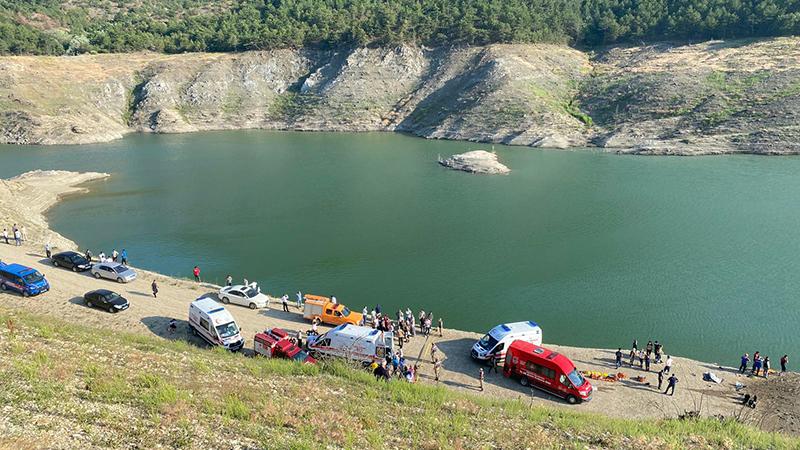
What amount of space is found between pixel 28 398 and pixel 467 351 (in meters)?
20.4

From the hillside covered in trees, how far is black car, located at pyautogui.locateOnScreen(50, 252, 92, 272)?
366ft

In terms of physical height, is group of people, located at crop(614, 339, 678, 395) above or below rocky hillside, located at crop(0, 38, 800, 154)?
below

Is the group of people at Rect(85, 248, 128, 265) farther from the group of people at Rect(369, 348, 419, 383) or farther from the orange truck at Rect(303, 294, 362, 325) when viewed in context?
the group of people at Rect(369, 348, 419, 383)

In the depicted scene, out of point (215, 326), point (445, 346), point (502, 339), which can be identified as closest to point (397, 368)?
point (445, 346)

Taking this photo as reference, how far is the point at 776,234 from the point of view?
4909 cm

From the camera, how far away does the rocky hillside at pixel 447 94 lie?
91062 millimetres

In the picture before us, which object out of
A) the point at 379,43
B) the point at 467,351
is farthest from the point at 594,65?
the point at 467,351

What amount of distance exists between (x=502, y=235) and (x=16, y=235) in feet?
135

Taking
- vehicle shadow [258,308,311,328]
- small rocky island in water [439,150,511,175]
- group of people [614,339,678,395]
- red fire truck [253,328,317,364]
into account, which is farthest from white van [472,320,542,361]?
small rocky island in water [439,150,511,175]

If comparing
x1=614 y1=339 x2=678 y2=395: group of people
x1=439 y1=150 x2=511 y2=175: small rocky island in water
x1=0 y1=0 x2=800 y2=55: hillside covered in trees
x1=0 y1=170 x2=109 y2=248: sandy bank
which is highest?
x1=0 y1=0 x2=800 y2=55: hillside covered in trees

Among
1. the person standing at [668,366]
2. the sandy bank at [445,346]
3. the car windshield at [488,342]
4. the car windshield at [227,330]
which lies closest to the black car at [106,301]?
the sandy bank at [445,346]

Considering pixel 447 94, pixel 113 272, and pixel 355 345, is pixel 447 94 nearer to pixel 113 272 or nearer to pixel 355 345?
pixel 113 272

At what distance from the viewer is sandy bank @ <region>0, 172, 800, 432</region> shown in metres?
24.5

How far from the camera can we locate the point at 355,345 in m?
25.6
